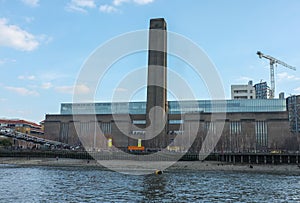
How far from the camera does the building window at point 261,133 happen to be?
499 ft

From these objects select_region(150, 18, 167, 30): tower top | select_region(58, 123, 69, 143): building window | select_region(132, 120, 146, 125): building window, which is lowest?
select_region(58, 123, 69, 143): building window

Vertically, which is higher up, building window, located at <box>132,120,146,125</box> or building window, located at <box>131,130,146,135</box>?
building window, located at <box>132,120,146,125</box>

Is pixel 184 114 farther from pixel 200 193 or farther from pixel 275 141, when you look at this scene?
pixel 200 193

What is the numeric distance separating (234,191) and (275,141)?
116m

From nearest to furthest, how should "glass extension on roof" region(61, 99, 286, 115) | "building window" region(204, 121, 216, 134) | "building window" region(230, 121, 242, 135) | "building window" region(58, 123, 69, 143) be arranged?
1. "building window" region(204, 121, 216, 134)
2. "building window" region(230, 121, 242, 135)
3. "glass extension on roof" region(61, 99, 286, 115)
4. "building window" region(58, 123, 69, 143)

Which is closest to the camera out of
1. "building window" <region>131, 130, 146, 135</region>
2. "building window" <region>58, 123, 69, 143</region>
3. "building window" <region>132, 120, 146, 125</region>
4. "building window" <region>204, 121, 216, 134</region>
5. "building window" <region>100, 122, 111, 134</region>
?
"building window" <region>204, 121, 216, 134</region>

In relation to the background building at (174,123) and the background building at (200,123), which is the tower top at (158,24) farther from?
the background building at (200,123)

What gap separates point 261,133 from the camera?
6053 inches

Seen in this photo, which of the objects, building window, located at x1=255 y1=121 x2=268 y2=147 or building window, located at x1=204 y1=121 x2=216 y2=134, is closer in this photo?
building window, located at x1=204 y1=121 x2=216 y2=134

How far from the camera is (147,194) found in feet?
129

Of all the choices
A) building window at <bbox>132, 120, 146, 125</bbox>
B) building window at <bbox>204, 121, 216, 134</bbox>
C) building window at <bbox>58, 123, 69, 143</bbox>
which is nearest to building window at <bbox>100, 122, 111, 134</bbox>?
building window at <bbox>132, 120, 146, 125</bbox>

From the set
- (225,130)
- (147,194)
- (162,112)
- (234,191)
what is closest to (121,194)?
(147,194)

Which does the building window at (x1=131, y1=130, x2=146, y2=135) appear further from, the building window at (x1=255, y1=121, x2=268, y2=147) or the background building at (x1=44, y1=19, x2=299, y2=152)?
the building window at (x1=255, y1=121, x2=268, y2=147)

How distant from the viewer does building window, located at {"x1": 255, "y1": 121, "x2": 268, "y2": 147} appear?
499 ft
